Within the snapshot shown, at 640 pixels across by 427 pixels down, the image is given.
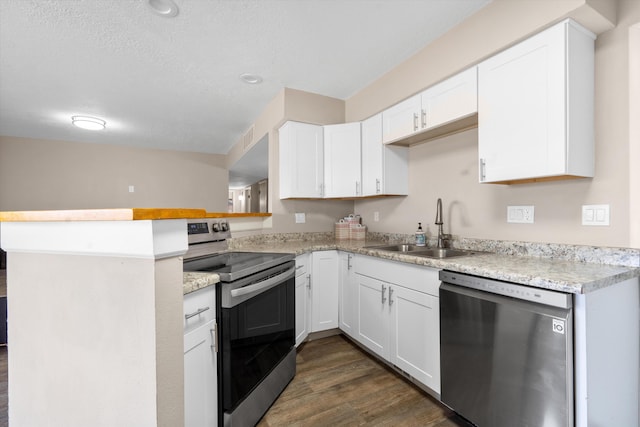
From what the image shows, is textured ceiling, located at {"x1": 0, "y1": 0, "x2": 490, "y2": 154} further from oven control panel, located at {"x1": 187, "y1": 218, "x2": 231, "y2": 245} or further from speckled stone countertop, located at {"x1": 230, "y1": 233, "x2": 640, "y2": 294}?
speckled stone countertop, located at {"x1": 230, "y1": 233, "x2": 640, "y2": 294}

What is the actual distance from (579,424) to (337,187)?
232cm

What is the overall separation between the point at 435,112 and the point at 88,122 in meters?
4.22

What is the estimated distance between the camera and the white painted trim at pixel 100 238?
656mm

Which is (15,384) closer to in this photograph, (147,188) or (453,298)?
(453,298)

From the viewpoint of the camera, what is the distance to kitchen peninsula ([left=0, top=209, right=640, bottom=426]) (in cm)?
67

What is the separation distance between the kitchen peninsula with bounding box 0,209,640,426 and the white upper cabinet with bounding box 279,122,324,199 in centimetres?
215

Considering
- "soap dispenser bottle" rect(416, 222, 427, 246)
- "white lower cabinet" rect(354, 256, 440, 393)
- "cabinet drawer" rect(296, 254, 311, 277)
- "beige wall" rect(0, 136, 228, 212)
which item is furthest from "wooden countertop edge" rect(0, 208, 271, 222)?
"beige wall" rect(0, 136, 228, 212)

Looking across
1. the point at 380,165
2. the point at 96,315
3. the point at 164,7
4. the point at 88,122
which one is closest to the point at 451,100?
the point at 380,165

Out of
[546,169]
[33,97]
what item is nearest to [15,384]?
[546,169]

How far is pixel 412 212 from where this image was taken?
2684mm

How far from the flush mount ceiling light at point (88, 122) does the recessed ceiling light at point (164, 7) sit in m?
2.63

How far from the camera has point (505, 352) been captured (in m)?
1.28

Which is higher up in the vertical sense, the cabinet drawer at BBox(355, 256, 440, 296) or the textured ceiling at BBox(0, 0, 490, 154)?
the textured ceiling at BBox(0, 0, 490, 154)

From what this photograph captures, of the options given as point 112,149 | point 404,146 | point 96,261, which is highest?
point 112,149
